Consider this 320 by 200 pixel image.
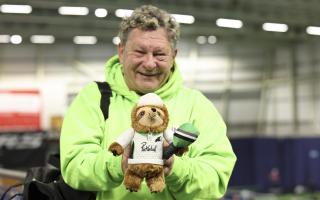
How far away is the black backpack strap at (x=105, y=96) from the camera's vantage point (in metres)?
1.71

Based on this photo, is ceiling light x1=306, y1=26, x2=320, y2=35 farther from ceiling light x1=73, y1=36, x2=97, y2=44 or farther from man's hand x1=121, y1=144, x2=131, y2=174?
man's hand x1=121, y1=144, x2=131, y2=174

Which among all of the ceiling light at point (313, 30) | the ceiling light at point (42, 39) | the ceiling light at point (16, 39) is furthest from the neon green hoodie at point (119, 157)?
the ceiling light at point (42, 39)

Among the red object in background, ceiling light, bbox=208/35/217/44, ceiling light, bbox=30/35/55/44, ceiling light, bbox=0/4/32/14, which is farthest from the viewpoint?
ceiling light, bbox=208/35/217/44

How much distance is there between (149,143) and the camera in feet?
4.51

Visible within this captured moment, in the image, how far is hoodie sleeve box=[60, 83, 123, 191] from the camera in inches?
58.7

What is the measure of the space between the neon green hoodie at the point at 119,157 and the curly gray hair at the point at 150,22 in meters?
0.16

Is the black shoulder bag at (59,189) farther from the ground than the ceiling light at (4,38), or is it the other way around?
the ceiling light at (4,38)

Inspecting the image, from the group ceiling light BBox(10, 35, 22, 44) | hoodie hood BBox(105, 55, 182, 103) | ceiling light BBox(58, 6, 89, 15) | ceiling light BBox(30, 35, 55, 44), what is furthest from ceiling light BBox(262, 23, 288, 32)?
hoodie hood BBox(105, 55, 182, 103)

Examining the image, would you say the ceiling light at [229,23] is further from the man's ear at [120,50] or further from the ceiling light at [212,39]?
the man's ear at [120,50]

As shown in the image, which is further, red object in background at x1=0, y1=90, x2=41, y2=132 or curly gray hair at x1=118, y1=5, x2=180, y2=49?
red object in background at x1=0, y1=90, x2=41, y2=132

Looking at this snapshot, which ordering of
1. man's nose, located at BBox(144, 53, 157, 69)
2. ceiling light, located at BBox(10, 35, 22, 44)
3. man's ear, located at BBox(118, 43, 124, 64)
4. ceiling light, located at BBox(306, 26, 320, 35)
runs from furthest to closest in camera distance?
ceiling light, located at BBox(10, 35, 22, 44)
ceiling light, located at BBox(306, 26, 320, 35)
man's ear, located at BBox(118, 43, 124, 64)
man's nose, located at BBox(144, 53, 157, 69)

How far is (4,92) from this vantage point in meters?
19.7

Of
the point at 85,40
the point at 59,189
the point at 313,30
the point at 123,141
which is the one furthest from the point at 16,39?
the point at 123,141

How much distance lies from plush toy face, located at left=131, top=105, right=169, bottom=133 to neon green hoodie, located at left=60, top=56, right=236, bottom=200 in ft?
0.36
